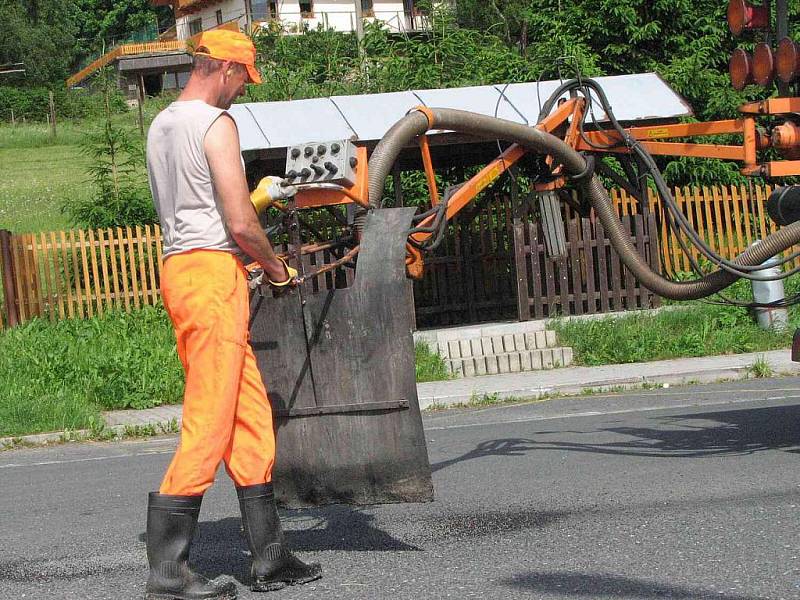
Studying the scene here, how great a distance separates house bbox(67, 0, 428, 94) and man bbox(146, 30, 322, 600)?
162ft

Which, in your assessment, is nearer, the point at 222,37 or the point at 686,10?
the point at 222,37

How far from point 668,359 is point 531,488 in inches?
306

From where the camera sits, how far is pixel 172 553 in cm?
452

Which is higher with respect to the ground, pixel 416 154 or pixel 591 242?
pixel 416 154

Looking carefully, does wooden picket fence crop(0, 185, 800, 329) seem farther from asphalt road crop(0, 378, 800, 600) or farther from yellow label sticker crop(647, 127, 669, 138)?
yellow label sticker crop(647, 127, 669, 138)

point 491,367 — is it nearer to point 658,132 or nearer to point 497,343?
point 497,343

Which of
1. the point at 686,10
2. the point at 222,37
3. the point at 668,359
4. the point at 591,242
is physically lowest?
the point at 668,359

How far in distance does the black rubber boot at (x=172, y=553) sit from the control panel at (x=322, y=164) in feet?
4.99

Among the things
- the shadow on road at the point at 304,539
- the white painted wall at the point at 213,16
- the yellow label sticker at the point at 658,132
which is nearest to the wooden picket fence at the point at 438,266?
the yellow label sticker at the point at 658,132

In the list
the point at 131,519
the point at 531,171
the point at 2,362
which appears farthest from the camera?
the point at 531,171

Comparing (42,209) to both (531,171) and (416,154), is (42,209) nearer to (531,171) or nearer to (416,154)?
(416,154)

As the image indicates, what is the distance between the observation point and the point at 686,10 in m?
23.7

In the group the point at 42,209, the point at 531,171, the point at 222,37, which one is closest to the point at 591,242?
the point at 531,171

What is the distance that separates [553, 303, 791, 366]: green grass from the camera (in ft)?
46.2
